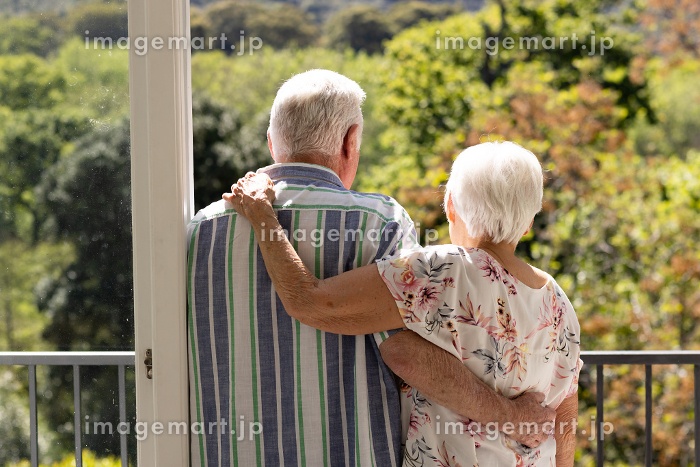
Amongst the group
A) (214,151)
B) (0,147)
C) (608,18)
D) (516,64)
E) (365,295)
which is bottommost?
(365,295)

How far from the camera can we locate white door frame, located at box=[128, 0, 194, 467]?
165 centimetres

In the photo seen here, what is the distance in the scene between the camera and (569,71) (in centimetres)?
823

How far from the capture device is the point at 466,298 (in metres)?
1.53

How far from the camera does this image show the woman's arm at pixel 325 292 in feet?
4.88

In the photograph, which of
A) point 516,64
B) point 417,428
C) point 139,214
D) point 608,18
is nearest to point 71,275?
point 139,214

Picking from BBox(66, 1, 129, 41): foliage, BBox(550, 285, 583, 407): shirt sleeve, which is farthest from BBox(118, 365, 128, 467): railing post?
BBox(550, 285, 583, 407): shirt sleeve

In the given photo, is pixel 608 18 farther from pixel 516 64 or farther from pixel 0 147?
pixel 0 147

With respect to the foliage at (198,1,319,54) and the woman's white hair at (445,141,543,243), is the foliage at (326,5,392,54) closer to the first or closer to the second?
the foliage at (198,1,319,54)

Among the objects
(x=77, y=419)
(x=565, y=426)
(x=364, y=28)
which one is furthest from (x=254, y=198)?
(x=364, y=28)

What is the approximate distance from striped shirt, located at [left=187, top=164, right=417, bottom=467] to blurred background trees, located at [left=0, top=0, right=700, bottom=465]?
0.30 metres

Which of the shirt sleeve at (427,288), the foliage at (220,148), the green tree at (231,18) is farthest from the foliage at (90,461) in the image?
the green tree at (231,18)

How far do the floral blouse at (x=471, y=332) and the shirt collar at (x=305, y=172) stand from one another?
0.71ft

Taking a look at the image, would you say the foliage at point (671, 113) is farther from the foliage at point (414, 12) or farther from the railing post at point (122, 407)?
the railing post at point (122, 407)

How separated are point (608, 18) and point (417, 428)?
8.27 metres
